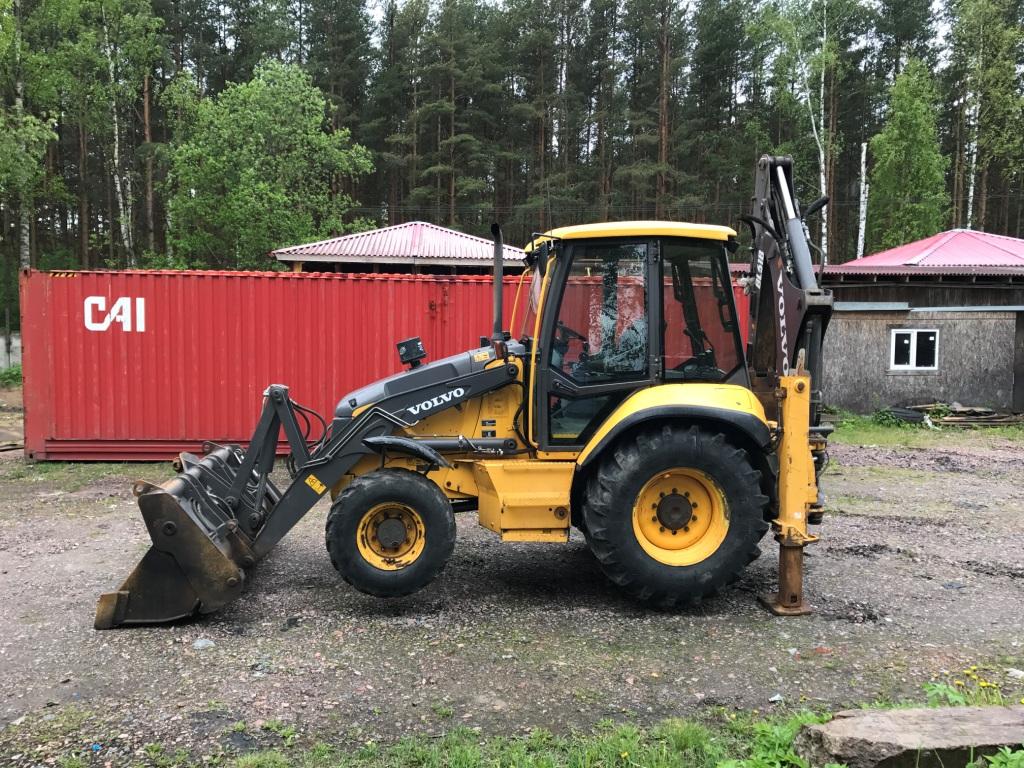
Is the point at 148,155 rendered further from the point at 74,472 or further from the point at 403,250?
the point at 74,472

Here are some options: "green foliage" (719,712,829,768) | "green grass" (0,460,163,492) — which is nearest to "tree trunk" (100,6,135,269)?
"green grass" (0,460,163,492)

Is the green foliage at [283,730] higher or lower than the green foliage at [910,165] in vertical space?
lower

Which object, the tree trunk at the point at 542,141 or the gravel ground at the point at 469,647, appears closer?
the gravel ground at the point at 469,647

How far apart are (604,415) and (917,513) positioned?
4.67 m

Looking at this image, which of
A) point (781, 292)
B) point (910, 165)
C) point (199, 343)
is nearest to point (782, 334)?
point (781, 292)

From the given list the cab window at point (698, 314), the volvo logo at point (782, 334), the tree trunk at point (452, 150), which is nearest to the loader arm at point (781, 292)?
the volvo logo at point (782, 334)

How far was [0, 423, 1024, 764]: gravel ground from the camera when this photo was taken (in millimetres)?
3389

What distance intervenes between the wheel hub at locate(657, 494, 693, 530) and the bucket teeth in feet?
8.56

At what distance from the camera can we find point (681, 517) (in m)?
4.62

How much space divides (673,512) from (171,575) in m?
3.09

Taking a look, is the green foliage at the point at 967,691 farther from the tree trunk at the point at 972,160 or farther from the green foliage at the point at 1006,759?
the tree trunk at the point at 972,160

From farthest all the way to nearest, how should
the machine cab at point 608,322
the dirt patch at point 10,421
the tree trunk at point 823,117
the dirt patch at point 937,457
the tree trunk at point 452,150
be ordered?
the tree trunk at point 452,150 → the tree trunk at point 823,117 → the dirt patch at point 10,421 → the dirt patch at point 937,457 → the machine cab at point 608,322

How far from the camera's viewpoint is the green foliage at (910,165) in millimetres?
25875

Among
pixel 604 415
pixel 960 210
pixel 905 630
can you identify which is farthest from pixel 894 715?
pixel 960 210
